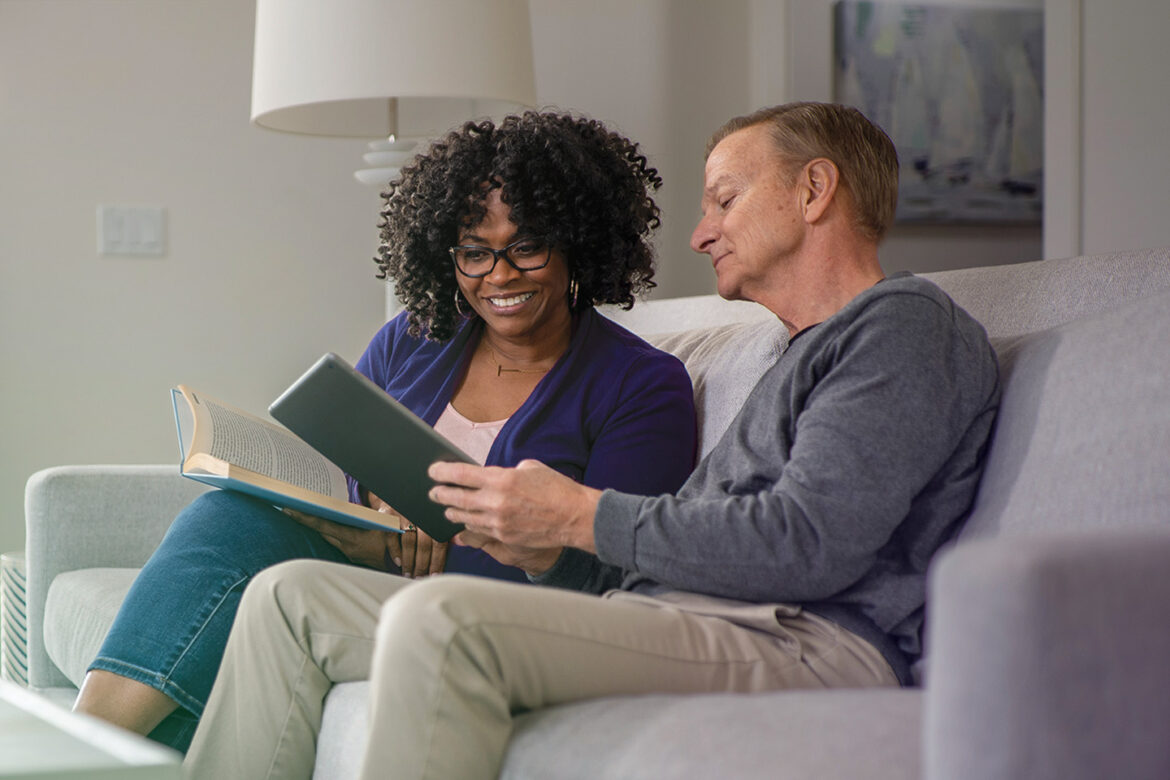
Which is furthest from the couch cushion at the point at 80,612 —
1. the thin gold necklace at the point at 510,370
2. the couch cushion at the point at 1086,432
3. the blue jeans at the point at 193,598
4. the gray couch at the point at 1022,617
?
the couch cushion at the point at 1086,432

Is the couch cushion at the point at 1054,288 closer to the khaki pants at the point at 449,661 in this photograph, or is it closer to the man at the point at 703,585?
the man at the point at 703,585

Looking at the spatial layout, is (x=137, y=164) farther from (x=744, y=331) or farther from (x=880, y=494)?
(x=880, y=494)

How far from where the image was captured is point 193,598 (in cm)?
139

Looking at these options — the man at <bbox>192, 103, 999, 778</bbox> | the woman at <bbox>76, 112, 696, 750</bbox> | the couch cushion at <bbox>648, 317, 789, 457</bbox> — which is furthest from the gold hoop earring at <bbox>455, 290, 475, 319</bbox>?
the man at <bbox>192, 103, 999, 778</bbox>

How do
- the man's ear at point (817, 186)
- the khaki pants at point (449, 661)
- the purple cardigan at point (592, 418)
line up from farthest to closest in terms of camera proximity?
the purple cardigan at point (592, 418) < the man's ear at point (817, 186) < the khaki pants at point (449, 661)

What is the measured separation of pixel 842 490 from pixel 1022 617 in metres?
0.40

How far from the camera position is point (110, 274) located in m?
2.85

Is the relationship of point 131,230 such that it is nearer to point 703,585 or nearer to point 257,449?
point 257,449

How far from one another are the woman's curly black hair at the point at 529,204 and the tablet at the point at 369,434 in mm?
441

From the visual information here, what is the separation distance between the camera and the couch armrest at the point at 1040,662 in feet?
2.27

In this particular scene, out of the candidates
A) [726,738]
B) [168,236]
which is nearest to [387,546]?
[726,738]

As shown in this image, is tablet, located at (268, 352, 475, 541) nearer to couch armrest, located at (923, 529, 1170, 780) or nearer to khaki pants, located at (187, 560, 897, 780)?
khaki pants, located at (187, 560, 897, 780)

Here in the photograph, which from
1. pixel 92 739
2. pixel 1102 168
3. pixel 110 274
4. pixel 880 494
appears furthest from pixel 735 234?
pixel 110 274

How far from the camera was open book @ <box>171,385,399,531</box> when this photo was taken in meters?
1.31
